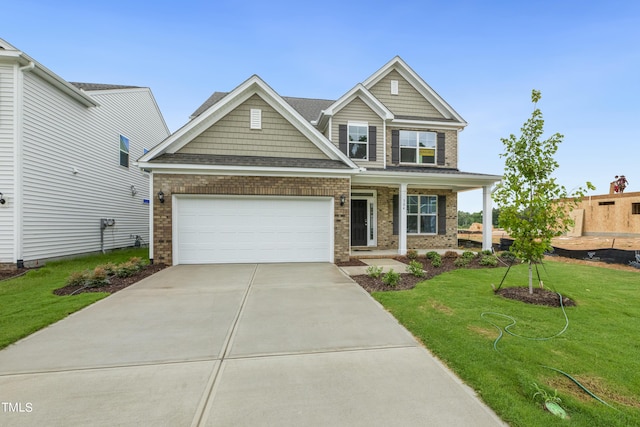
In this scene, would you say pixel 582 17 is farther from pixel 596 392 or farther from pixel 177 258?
Result: pixel 177 258

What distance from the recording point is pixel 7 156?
25.3 ft

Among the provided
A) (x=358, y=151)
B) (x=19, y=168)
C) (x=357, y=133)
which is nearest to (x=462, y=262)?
(x=358, y=151)

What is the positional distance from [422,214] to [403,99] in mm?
5258

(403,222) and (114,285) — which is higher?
(403,222)

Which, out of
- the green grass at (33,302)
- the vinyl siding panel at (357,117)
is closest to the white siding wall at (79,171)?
the green grass at (33,302)

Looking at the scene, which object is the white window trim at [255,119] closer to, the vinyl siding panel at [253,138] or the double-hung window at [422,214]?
the vinyl siding panel at [253,138]

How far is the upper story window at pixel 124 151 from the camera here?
1284cm

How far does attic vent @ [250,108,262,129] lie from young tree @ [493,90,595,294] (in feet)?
23.1

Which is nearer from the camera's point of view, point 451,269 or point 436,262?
point 451,269

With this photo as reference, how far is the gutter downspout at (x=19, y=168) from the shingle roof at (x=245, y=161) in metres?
3.56

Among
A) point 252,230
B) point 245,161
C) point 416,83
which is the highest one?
point 416,83

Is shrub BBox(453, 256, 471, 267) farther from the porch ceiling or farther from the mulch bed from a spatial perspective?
the porch ceiling

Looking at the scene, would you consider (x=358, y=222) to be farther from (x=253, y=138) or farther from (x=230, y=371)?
(x=230, y=371)

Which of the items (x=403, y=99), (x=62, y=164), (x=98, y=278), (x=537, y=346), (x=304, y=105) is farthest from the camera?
(x=304, y=105)
